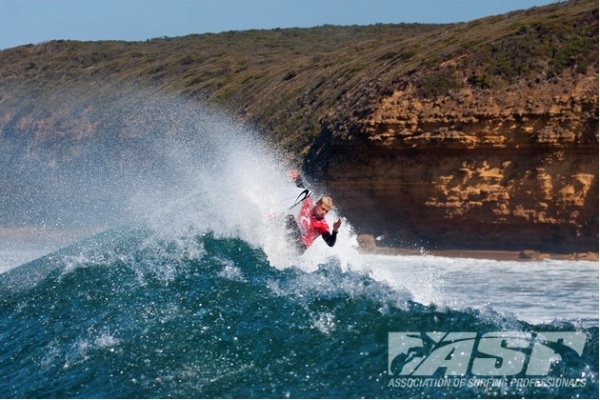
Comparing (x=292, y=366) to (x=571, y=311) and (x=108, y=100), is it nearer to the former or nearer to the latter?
(x=571, y=311)

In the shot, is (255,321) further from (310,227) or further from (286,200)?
(286,200)

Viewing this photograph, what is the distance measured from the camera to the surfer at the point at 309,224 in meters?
12.9

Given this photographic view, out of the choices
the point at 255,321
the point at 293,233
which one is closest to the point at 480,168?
the point at 293,233

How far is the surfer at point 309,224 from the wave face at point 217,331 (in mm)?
846

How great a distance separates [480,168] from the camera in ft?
67.7

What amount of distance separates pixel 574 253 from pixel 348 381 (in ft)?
39.4

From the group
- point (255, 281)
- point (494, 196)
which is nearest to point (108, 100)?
point (494, 196)

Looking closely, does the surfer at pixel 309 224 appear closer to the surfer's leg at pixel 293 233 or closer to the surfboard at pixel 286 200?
the surfer's leg at pixel 293 233

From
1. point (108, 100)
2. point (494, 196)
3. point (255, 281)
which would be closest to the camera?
point (255, 281)

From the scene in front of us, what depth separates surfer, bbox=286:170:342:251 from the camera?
12872mm

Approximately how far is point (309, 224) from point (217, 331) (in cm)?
361

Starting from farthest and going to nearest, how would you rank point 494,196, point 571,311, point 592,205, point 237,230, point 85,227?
point 85,227 < point 494,196 < point 592,205 < point 237,230 < point 571,311

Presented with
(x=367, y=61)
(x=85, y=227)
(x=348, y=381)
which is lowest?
(x=85, y=227)

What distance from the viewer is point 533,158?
20.0 meters
